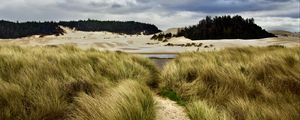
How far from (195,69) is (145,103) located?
14.8ft

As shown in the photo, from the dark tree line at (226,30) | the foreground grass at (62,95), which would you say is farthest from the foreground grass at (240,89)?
the dark tree line at (226,30)

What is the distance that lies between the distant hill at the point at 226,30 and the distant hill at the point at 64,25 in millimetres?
40100

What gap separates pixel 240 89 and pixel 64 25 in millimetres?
115275

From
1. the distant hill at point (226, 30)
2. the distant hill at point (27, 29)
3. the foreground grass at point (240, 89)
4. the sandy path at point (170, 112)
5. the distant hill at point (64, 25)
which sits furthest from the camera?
the distant hill at point (64, 25)

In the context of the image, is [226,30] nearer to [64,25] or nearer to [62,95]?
[62,95]

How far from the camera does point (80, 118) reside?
603cm

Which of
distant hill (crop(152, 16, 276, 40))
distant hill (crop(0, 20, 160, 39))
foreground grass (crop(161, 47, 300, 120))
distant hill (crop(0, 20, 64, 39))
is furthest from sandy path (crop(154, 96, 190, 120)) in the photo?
distant hill (crop(0, 20, 64, 39))

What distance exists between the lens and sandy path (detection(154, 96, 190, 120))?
6.91 m

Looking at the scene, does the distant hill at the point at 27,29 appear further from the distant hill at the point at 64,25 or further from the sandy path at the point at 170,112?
the sandy path at the point at 170,112

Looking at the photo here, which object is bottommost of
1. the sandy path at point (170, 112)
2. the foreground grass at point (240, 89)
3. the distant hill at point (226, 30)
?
the sandy path at point (170, 112)

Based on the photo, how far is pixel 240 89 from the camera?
8.93 metres

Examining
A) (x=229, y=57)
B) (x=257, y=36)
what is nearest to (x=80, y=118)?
(x=229, y=57)

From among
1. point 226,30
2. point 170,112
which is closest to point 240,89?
point 170,112

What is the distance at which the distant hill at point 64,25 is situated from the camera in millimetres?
105625
